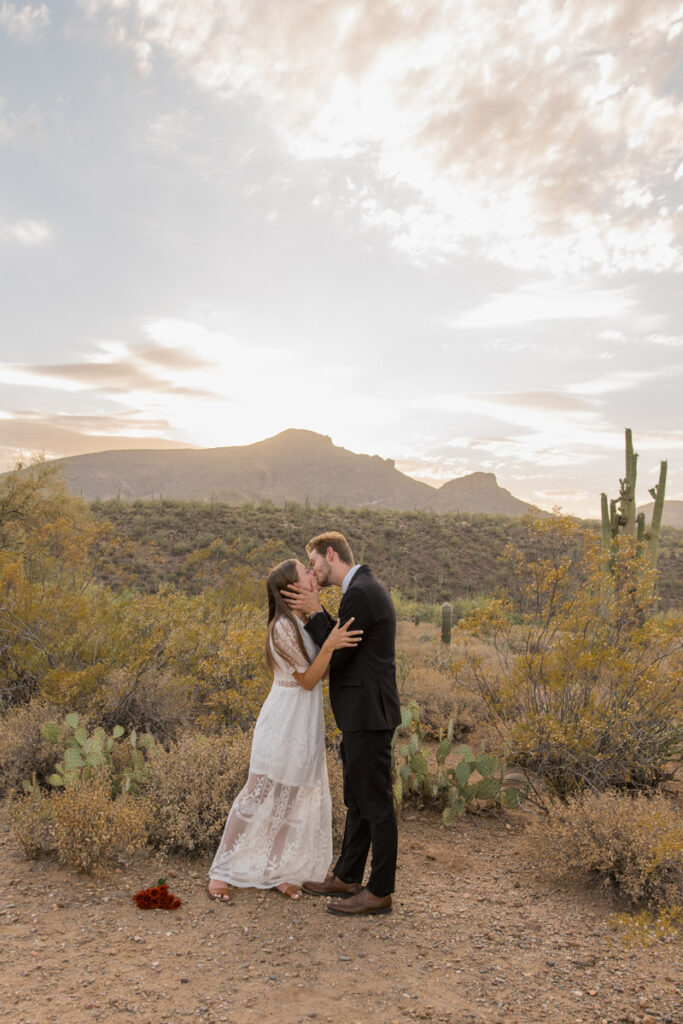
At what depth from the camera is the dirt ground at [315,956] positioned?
10.5 ft

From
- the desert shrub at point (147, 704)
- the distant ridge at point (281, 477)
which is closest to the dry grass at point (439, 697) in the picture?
the desert shrub at point (147, 704)

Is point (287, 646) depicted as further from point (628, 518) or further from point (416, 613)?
point (416, 613)

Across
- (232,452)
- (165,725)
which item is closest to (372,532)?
(165,725)

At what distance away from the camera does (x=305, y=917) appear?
4.09 m

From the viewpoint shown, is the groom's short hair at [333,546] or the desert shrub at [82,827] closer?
the groom's short hair at [333,546]

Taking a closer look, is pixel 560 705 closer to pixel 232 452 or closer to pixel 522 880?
Answer: pixel 522 880

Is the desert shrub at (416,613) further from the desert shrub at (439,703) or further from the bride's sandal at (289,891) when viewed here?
the bride's sandal at (289,891)

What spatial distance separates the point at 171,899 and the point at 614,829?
2734mm

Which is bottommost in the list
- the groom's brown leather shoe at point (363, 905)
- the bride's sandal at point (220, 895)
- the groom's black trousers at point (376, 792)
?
the bride's sandal at point (220, 895)

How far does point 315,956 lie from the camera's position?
3678 mm

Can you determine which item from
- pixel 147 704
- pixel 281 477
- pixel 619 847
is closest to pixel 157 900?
pixel 619 847

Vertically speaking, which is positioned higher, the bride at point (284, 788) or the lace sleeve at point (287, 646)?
the lace sleeve at point (287, 646)

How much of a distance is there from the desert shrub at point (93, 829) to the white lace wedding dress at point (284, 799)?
26.8 inches

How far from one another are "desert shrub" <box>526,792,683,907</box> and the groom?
1.24 meters
